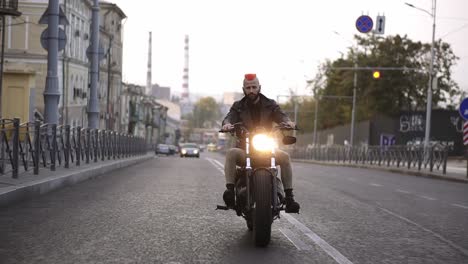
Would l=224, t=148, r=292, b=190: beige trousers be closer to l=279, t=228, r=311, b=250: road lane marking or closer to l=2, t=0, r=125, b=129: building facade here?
l=279, t=228, r=311, b=250: road lane marking

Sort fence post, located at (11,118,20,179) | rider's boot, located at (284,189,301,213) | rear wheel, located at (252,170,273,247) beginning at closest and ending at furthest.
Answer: rear wheel, located at (252,170,273,247) → rider's boot, located at (284,189,301,213) → fence post, located at (11,118,20,179)

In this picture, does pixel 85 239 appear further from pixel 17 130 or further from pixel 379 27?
pixel 379 27

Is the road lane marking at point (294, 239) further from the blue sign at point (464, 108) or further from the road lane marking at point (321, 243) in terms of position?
the blue sign at point (464, 108)

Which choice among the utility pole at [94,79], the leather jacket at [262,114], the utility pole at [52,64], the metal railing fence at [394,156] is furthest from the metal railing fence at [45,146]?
the metal railing fence at [394,156]

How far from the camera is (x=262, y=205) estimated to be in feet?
22.7

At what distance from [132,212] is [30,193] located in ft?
9.22

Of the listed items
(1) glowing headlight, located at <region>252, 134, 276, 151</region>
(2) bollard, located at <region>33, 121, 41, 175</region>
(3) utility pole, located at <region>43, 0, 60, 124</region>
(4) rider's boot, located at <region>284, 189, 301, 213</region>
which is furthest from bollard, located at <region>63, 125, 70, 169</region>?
(1) glowing headlight, located at <region>252, 134, 276, 151</region>

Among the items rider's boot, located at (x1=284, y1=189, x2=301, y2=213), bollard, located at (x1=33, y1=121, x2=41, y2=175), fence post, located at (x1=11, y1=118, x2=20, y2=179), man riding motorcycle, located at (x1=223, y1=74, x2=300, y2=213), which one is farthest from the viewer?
bollard, located at (x1=33, y1=121, x2=41, y2=175)

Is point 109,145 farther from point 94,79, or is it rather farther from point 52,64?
point 52,64

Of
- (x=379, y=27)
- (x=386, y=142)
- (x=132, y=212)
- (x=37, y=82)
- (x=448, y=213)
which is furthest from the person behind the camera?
(x=386, y=142)

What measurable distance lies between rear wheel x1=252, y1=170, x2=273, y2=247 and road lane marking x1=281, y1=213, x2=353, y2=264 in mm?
622

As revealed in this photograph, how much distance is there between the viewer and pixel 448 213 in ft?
38.8

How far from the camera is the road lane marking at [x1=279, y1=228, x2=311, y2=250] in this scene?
23.8ft

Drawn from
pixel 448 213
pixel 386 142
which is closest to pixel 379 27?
pixel 448 213
